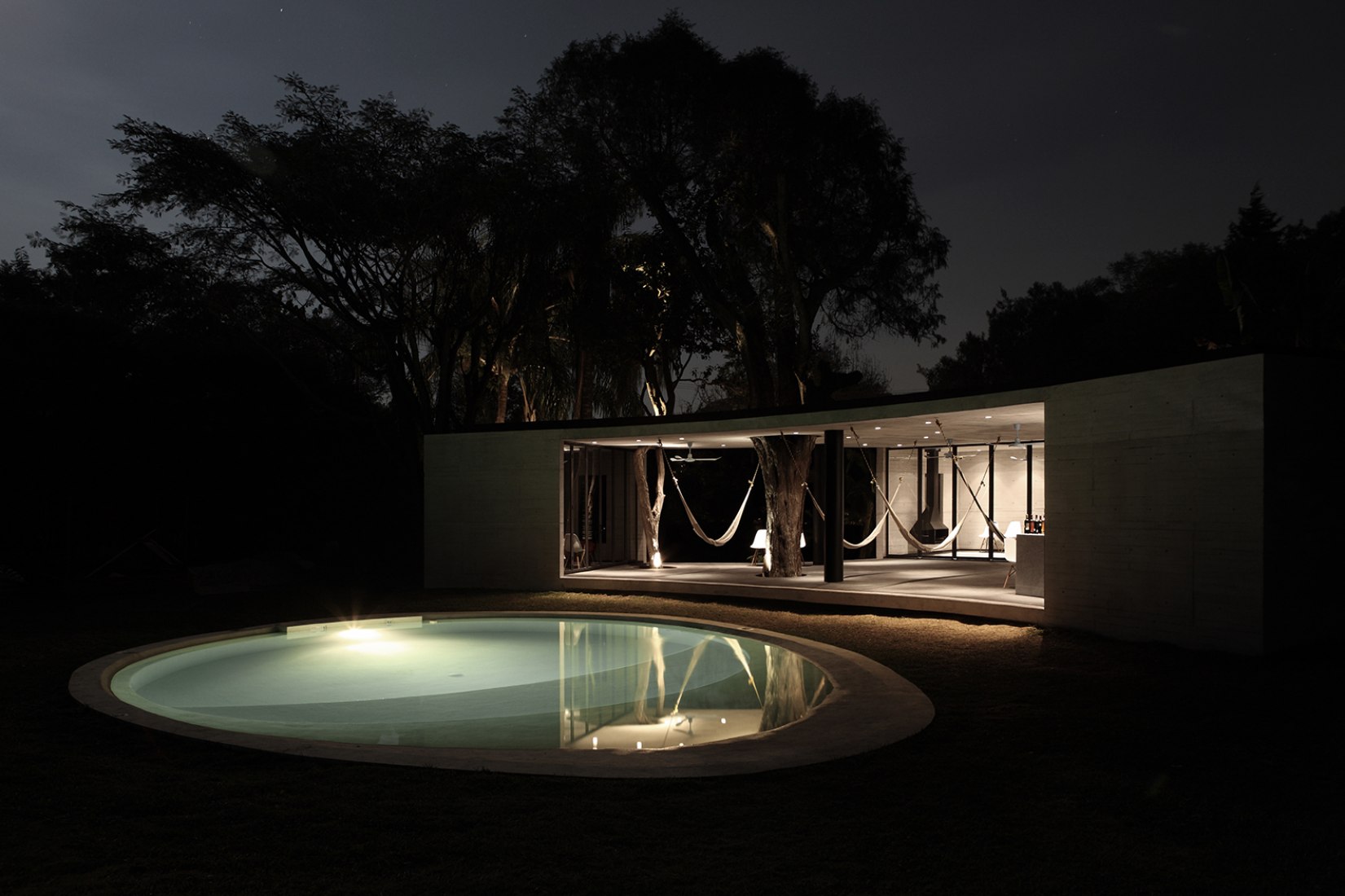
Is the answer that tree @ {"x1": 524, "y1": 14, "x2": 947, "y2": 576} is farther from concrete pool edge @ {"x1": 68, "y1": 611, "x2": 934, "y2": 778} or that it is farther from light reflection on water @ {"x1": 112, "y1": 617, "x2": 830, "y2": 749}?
concrete pool edge @ {"x1": 68, "y1": 611, "x2": 934, "y2": 778}

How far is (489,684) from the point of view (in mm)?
6809

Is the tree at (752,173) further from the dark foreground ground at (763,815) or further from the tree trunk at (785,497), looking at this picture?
the dark foreground ground at (763,815)

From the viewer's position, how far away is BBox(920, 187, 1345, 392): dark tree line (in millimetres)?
20609

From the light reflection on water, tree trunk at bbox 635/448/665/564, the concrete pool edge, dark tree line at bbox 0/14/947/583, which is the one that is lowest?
the light reflection on water

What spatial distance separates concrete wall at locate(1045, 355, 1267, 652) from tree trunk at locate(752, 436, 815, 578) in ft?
14.6

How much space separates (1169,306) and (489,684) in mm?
21607

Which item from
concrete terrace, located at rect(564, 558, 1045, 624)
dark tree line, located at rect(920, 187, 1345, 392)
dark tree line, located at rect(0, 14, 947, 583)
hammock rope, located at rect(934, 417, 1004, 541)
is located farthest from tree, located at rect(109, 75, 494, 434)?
dark tree line, located at rect(920, 187, 1345, 392)

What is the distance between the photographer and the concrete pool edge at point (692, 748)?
4.00 m

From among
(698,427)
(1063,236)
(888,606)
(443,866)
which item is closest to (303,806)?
(443,866)

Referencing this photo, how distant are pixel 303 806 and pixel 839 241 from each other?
13765mm

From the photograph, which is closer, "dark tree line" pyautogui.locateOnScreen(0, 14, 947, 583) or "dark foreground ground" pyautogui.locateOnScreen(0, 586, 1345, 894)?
"dark foreground ground" pyautogui.locateOnScreen(0, 586, 1345, 894)

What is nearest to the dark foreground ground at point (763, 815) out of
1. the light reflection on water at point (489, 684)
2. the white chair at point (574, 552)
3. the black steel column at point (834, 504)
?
the light reflection on water at point (489, 684)

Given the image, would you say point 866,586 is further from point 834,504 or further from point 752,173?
point 752,173

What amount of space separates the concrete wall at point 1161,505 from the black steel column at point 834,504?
10.8ft
